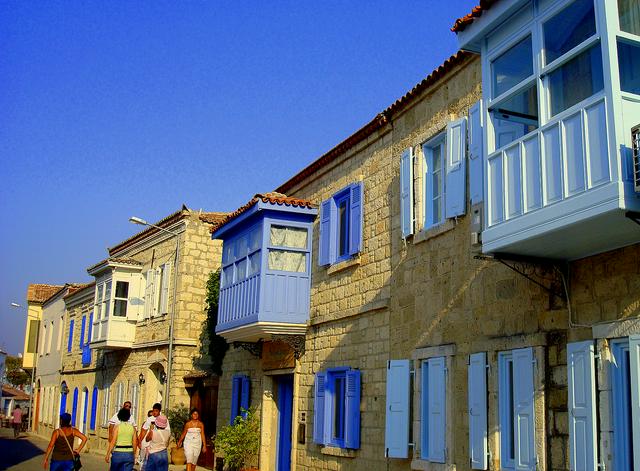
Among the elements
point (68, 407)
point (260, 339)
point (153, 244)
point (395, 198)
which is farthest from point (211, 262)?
point (68, 407)

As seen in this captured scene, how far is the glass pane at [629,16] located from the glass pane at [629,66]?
14 centimetres

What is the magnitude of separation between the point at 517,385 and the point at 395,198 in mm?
4502

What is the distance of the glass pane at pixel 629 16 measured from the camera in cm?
692

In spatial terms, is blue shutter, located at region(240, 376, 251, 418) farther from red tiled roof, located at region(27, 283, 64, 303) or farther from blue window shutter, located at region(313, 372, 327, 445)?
red tiled roof, located at region(27, 283, 64, 303)

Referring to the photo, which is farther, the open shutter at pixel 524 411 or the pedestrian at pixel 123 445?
the pedestrian at pixel 123 445

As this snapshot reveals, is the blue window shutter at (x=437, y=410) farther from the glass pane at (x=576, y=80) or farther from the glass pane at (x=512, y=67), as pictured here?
the glass pane at (x=576, y=80)

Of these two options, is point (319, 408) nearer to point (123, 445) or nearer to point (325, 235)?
point (325, 235)

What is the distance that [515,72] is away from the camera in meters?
8.19

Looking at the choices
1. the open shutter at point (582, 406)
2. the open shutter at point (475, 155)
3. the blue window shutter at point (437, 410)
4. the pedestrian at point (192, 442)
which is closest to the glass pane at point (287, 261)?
the pedestrian at point (192, 442)

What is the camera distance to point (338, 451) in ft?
42.1

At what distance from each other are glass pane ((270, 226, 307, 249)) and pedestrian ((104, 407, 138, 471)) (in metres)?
4.68

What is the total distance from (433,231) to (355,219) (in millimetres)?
2862

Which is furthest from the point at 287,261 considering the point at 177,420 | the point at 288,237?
the point at 177,420

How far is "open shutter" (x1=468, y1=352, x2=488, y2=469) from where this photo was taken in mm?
8859
